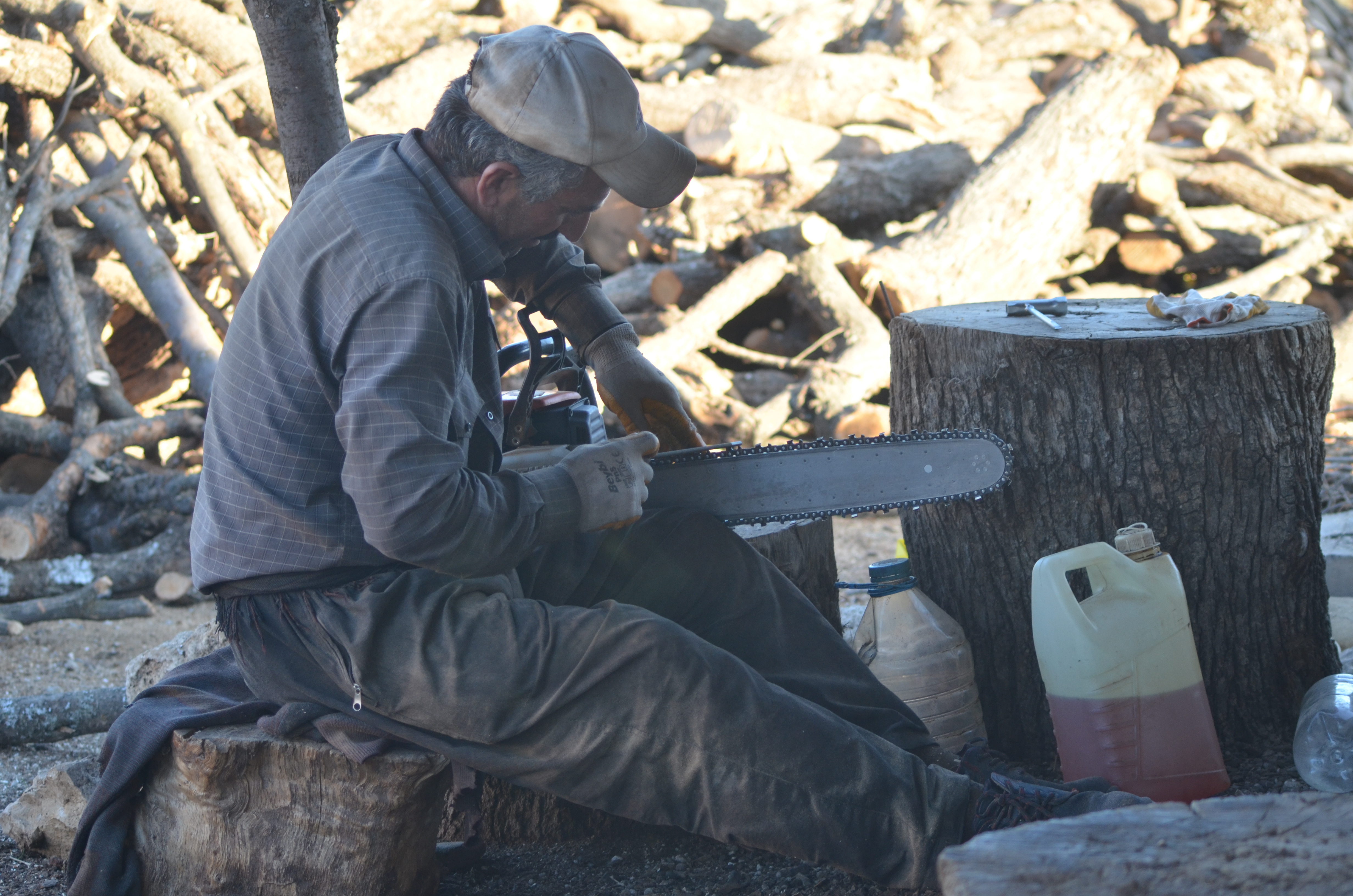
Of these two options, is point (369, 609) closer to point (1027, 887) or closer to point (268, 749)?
point (268, 749)

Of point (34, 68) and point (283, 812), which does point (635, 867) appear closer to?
point (283, 812)

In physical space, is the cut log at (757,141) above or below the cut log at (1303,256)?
above

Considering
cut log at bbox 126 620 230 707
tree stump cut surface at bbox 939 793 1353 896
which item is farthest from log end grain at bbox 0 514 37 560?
tree stump cut surface at bbox 939 793 1353 896

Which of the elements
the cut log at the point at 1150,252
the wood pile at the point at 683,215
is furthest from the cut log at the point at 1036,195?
the cut log at the point at 1150,252

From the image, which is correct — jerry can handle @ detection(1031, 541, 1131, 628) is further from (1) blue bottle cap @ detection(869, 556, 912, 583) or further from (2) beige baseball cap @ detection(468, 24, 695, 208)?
(2) beige baseball cap @ detection(468, 24, 695, 208)

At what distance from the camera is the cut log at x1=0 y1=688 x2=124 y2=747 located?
2.92 m

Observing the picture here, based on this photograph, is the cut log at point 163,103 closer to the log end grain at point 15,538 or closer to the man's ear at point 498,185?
the log end grain at point 15,538

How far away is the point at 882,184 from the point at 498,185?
19.1 feet

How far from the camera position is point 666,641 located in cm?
184

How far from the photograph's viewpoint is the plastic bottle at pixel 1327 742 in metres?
2.26

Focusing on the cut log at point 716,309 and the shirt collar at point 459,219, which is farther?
the cut log at point 716,309

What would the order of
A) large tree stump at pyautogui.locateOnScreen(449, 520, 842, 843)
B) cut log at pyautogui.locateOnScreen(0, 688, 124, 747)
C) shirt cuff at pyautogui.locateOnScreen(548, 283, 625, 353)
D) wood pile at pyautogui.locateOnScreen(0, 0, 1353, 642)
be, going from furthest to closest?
wood pile at pyautogui.locateOnScreen(0, 0, 1353, 642) < cut log at pyautogui.locateOnScreen(0, 688, 124, 747) < shirt cuff at pyautogui.locateOnScreen(548, 283, 625, 353) < large tree stump at pyautogui.locateOnScreen(449, 520, 842, 843)

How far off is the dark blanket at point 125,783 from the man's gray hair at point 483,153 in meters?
1.05

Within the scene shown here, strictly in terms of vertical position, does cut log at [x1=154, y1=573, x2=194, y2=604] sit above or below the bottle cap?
below
